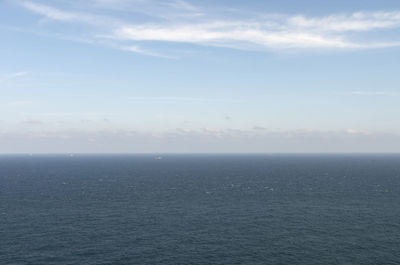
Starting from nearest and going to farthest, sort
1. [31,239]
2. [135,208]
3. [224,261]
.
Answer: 1. [224,261]
2. [31,239]
3. [135,208]

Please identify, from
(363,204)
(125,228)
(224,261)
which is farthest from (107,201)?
(363,204)

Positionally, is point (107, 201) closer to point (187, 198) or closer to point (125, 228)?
point (187, 198)

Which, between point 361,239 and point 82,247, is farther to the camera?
point 361,239

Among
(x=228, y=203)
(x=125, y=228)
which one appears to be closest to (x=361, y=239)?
(x=228, y=203)

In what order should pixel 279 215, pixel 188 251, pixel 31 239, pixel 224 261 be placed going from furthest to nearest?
pixel 279 215 → pixel 31 239 → pixel 188 251 → pixel 224 261

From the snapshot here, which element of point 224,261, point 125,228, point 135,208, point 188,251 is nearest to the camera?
point 224,261

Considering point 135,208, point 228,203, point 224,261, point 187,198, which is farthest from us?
point 187,198

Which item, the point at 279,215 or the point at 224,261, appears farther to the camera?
the point at 279,215

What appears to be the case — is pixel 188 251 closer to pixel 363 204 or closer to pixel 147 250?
pixel 147 250
